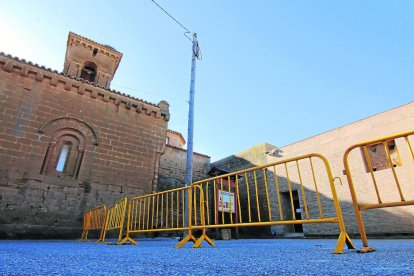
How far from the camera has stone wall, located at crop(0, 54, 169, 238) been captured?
Result: 337 inches

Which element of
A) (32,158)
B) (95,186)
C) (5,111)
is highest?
(5,111)

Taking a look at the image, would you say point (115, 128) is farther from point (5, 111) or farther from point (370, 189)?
point (370, 189)

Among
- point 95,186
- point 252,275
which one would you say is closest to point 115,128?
point 95,186

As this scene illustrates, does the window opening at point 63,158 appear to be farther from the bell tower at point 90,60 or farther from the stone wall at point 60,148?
the bell tower at point 90,60

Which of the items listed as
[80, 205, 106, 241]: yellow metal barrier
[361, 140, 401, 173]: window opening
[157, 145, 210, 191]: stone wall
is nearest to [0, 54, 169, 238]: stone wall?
[80, 205, 106, 241]: yellow metal barrier

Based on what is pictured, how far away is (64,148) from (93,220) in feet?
12.2

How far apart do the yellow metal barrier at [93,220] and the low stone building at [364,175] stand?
8598mm

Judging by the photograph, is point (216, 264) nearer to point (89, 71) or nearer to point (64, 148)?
point (64, 148)

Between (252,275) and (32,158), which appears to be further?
(32,158)

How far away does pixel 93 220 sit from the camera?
8.30 m

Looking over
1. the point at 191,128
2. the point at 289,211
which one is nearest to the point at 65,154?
the point at 191,128

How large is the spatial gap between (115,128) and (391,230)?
1271cm

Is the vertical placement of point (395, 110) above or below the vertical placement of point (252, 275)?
above

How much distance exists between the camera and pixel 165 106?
13.2 metres
